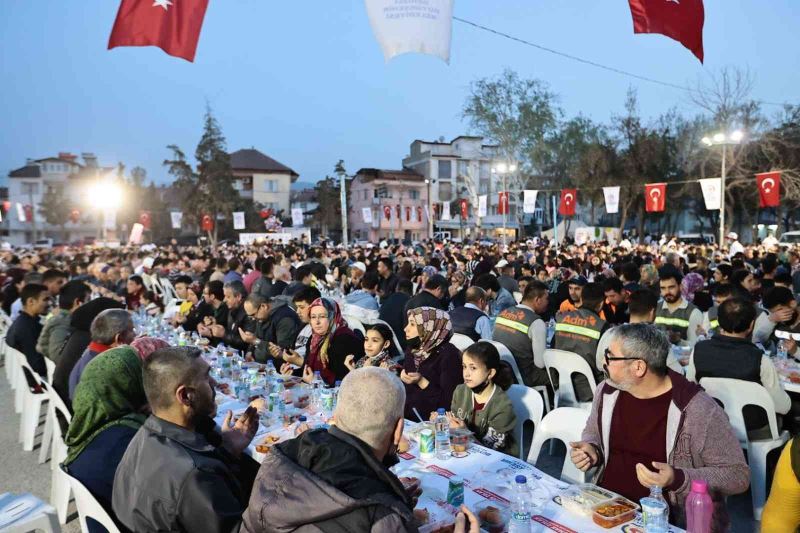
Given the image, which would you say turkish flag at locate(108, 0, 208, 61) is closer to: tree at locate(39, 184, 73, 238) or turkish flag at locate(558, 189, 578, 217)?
turkish flag at locate(558, 189, 578, 217)

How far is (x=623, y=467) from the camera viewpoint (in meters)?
2.95

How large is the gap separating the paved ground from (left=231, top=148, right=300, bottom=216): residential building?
170ft

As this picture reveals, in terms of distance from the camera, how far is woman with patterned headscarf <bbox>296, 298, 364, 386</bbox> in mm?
5164

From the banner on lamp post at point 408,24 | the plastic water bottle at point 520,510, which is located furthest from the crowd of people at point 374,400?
the banner on lamp post at point 408,24

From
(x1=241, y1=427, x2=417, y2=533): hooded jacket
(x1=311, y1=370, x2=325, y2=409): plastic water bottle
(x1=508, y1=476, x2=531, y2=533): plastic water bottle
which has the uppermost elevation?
(x1=241, y1=427, x2=417, y2=533): hooded jacket

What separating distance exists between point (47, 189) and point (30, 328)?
212ft

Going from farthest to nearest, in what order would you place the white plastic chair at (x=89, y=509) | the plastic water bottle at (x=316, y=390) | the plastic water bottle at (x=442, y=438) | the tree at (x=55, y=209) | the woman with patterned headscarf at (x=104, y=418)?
the tree at (x=55, y=209) → the plastic water bottle at (x=316, y=390) → the plastic water bottle at (x=442, y=438) → the woman with patterned headscarf at (x=104, y=418) → the white plastic chair at (x=89, y=509)

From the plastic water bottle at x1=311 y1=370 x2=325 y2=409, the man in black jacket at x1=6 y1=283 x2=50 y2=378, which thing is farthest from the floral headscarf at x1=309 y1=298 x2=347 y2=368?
the man in black jacket at x1=6 y1=283 x2=50 y2=378

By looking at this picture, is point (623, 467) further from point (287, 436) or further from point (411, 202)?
point (411, 202)

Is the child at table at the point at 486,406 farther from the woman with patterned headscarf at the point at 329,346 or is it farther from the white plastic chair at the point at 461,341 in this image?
the white plastic chair at the point at 461,341

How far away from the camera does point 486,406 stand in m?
3.75

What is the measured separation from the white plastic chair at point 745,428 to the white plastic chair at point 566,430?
142 cm

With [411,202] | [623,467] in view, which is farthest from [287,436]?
[411,202]

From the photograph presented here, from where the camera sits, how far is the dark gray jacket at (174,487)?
226cm
